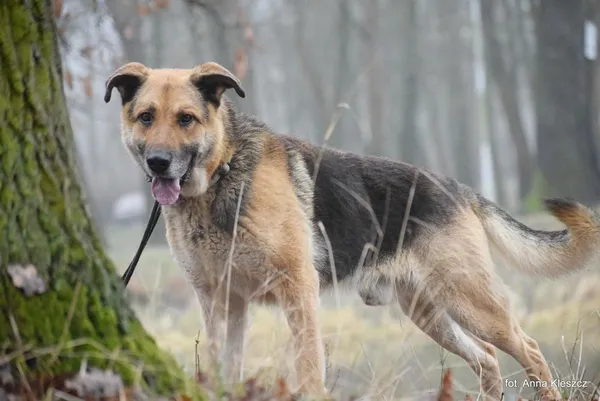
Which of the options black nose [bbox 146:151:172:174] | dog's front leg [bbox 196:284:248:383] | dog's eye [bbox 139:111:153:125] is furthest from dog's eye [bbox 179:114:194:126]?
dog's front leg [bbox 196:284:248:383]

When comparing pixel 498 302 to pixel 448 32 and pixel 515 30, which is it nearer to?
pixel 515 30

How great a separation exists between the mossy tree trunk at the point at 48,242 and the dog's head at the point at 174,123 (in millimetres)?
1431

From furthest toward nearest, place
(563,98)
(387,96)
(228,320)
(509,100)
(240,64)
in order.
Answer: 1. (387,96)
2. (509,100)
3. (563,98)
4. (240,64)
5. (228,320)

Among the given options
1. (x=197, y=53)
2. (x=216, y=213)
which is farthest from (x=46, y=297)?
(x=197, y=53)

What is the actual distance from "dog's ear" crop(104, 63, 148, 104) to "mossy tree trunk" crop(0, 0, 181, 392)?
166cm

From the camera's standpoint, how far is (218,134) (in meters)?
5.37

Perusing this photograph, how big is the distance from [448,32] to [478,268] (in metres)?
31.1

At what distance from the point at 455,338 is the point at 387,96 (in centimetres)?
3219

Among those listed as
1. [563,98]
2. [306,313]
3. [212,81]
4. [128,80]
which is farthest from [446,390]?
[563,98]

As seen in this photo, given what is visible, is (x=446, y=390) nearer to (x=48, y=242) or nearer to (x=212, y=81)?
(x=48, y=242)

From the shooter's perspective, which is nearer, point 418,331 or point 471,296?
point 471,296

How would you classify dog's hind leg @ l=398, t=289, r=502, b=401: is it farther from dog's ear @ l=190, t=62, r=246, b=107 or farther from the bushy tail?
dog's ear @ l=190, t=62, r=246, b=107

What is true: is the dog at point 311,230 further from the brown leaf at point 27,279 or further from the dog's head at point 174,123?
the brown leaf at point 27,279

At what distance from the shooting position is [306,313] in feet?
17.1
